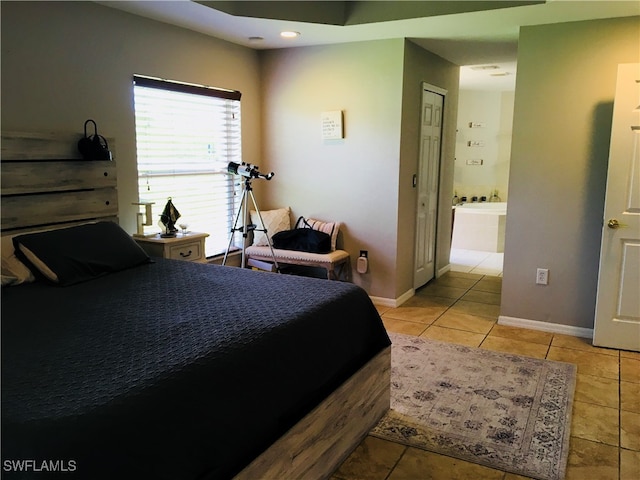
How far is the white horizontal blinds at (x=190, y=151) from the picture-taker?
12.6 feet

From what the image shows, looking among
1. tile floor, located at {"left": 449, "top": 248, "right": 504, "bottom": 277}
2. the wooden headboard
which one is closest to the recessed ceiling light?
tile floor, located at {"left": 449, "top": 248, "right": 504, "bottom": 277}

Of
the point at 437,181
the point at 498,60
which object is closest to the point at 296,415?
the point at 437,181

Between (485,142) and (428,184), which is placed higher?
(485,142)

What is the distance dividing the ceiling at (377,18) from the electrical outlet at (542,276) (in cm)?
179

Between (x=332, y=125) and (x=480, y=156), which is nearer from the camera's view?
(x=332, y=125)

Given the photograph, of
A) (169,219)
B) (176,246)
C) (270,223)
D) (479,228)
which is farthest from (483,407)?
(479,228)

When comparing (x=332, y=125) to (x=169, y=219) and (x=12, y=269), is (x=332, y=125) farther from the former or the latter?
(x=12, y=269)

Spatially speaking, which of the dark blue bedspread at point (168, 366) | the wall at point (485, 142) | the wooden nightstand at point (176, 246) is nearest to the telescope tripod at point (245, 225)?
the wooden nightstand at point (176, 246)

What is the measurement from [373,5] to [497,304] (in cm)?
276

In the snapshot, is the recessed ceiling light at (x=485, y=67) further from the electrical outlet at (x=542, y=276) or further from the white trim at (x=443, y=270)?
the electrical outlet at (x=542, y=276)

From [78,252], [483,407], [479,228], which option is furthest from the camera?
[479,228]

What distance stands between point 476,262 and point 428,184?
178 centimetres

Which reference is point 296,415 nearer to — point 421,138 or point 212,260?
point 212,260

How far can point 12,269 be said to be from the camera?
2.56 m
